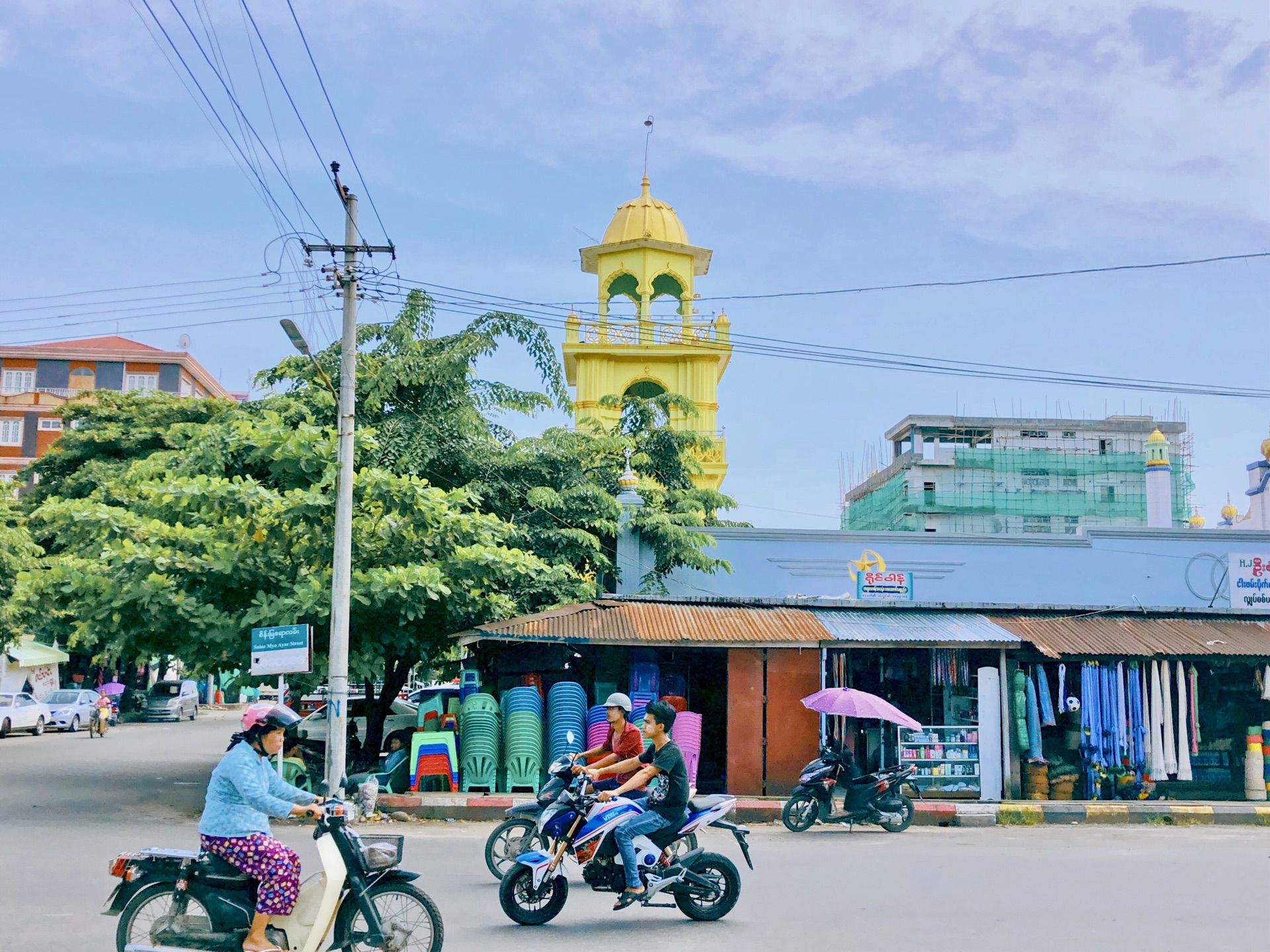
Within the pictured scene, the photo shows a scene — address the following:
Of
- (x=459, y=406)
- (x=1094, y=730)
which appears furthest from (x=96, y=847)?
(x=1094, y=730)

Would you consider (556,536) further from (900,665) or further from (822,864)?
(822,864)

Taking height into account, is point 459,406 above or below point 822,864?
above

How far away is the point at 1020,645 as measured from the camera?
17344 millimetres

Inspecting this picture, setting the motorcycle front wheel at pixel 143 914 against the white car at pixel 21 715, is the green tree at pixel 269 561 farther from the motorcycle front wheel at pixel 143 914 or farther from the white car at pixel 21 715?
the white car at pixel 21 715

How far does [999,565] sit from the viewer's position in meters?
23.7

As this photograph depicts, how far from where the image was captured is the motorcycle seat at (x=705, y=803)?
872cm

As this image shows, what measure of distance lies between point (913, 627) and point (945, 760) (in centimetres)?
192

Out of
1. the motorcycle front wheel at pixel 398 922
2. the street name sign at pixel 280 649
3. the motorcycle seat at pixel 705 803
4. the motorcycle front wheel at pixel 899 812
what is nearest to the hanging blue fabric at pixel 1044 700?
the motorcycle front wheel at pixel 899 812

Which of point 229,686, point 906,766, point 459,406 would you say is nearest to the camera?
point 906,766

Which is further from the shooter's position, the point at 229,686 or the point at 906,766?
the point at 229,686

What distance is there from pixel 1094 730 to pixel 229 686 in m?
12.2

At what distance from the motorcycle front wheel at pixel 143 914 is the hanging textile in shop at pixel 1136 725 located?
1450 cm

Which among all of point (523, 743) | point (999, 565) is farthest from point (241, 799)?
point (999, 565)

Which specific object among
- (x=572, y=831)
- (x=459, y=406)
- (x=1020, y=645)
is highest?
(x=459, y=406)
